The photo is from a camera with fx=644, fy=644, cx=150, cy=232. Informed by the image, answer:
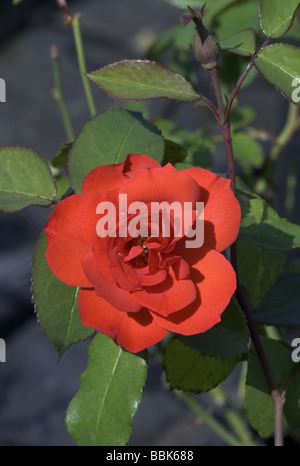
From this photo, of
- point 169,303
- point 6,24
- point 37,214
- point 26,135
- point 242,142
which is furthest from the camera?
point 6,24

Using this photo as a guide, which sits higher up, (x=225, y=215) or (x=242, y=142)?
(x=225, y=215)

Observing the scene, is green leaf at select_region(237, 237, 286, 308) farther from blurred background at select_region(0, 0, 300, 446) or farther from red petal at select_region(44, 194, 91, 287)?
blurred background at select_region(0, 0, 300, 446)

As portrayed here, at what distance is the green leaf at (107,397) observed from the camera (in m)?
0.44

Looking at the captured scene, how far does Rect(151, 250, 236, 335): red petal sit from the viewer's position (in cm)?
38

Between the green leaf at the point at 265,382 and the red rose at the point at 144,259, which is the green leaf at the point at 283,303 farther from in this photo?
the red rose at the point at 144,259

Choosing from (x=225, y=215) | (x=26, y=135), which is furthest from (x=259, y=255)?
(x=26, y=135)

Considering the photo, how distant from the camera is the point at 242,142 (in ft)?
3.03

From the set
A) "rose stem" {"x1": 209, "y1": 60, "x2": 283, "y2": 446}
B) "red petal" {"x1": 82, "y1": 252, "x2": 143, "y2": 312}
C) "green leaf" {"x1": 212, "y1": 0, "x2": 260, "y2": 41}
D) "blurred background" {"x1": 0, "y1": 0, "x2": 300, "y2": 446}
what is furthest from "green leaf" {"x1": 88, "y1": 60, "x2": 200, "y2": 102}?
"blurred background" {"x1": 0, "y1": 0, "x2": 300, "y2": 446}

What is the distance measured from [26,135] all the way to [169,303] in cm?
175

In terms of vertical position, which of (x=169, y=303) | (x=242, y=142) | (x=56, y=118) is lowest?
(x=56, y=118)

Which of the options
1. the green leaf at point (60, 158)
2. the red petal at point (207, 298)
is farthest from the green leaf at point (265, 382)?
the green leaf at point (60, 158)

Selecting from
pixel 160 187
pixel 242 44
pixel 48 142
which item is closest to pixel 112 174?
pixel 160 187

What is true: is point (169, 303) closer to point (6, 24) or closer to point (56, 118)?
point (56, 118)

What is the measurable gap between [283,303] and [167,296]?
0.18 m
